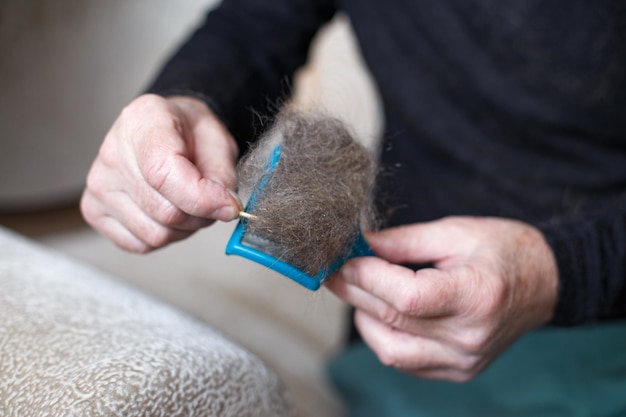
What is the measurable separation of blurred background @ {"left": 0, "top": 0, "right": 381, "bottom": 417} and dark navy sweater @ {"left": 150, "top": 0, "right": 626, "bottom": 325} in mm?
130

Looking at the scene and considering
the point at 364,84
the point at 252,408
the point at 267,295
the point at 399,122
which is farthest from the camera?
the point at 364,84

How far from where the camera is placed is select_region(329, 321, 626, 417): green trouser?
82 cm

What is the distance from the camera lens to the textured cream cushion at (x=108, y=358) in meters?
0.46

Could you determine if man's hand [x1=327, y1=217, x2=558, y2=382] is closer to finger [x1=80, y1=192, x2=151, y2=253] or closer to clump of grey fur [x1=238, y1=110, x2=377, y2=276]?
clump of grey fur [x1=238, y1=110, x2=377, y2=276]

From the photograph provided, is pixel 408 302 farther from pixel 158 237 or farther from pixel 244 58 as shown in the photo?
pixel 244 58

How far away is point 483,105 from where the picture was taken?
928 mm

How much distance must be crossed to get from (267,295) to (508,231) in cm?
73

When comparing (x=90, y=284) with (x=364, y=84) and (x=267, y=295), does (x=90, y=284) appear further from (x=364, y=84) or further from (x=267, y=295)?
(x=364, y=84)

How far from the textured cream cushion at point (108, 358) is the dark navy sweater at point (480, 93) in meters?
0.26

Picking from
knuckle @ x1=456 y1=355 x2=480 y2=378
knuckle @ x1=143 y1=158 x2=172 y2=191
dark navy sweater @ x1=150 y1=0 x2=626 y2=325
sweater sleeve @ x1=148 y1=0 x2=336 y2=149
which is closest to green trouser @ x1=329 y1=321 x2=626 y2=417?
dark navy sweater @ x1=150 y1=0 x2=626 y2=325

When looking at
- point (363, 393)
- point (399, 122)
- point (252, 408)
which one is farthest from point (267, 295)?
point (252, 408)

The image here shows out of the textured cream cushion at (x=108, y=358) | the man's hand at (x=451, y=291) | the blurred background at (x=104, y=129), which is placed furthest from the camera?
the blurred background at (x=104, y=129)

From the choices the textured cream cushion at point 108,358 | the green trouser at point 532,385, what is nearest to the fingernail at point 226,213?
the textured cream cushion at point 108,358

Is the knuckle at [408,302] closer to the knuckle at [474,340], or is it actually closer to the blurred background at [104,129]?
the knuckle at [474,340]
